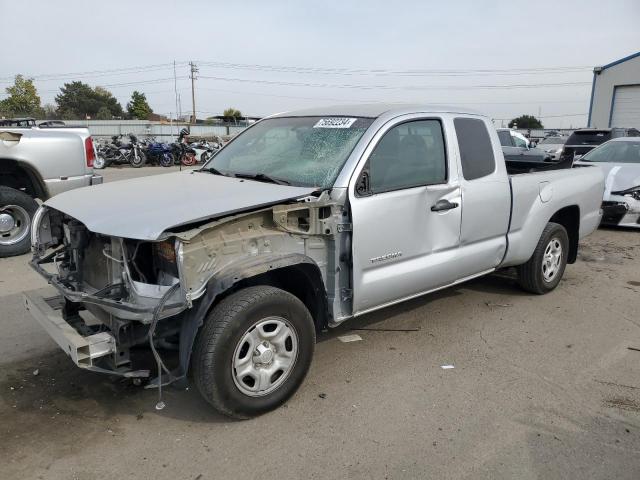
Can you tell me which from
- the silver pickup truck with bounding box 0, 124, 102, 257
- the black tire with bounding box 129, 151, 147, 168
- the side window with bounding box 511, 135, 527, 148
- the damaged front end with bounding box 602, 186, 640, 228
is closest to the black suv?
the side window with bounding box 511, 135, 527, 148

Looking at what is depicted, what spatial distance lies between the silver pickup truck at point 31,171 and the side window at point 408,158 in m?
4.80

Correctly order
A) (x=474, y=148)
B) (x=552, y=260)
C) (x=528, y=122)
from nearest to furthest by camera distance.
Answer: (x=474, y=148) → (x=552, y=260) → (x=528, y=122)

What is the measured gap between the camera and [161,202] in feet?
10.5

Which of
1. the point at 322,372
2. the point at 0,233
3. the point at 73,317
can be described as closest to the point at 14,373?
the point at 73,317

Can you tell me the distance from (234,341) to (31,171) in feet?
17.1

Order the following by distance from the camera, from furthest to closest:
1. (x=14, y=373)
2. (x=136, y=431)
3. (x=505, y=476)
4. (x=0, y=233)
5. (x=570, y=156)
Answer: (x=0, y=233) → (x=570, y=156) → (x=14, y=373) → (x=136, y=431) → (x=505, y=476)

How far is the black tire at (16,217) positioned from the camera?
22.1 feet

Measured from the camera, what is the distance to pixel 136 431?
3.12 metres

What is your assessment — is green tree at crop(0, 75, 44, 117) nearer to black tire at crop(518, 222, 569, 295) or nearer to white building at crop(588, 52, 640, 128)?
white building at crop(588, 52, 640, 128)

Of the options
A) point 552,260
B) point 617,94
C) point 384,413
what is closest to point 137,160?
point 552,260

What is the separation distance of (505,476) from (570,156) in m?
4.53

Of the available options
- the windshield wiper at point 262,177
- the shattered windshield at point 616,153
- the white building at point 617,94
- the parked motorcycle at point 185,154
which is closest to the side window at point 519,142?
the shattered windshield at point 616,153

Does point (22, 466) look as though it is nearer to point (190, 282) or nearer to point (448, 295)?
point (190, 282)

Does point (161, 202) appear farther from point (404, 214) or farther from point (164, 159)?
point (164, 159)
